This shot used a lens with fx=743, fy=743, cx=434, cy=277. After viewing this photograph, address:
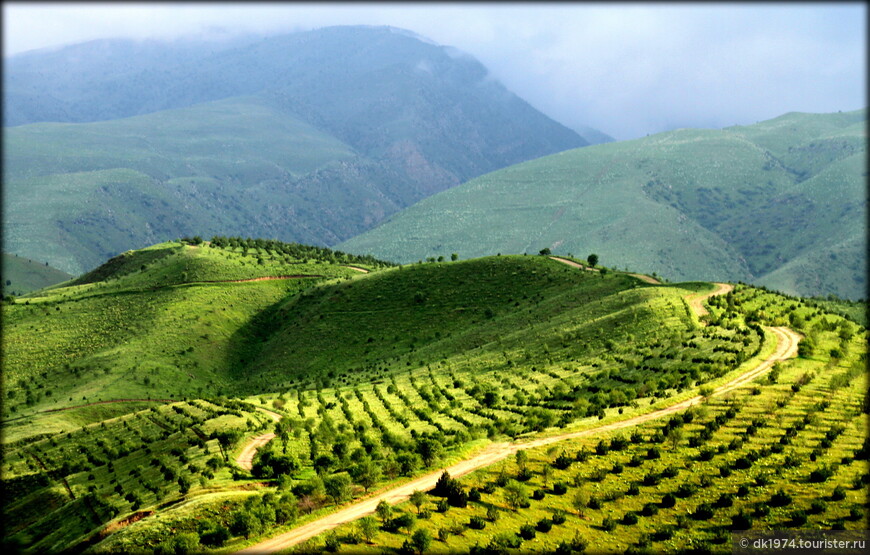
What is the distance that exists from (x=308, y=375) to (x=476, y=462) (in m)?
56.3

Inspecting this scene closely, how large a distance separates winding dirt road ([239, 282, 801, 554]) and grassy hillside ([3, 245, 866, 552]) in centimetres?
114

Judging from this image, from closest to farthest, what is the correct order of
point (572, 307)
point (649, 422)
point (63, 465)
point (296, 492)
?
point (296, 492), point (649, 422), point (63, 465), point (572, 307)

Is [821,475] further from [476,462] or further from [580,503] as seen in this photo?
[476,462]

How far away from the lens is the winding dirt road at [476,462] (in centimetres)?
3566

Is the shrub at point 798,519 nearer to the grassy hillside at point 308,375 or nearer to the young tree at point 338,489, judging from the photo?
the grassy hillside at point 308,375

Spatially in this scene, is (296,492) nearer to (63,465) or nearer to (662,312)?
(63,465)

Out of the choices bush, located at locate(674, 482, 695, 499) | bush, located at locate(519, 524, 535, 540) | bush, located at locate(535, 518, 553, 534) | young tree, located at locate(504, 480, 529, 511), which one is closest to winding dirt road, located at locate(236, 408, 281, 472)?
young tree, located at locate(504, 480, 529, 511)

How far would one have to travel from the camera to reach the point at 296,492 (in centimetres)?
4075

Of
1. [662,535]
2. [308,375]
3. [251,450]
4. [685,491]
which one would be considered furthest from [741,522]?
[308,375]

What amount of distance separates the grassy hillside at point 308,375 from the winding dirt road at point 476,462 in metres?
1.14

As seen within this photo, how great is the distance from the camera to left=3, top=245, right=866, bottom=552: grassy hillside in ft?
148

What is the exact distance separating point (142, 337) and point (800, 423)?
9129cm

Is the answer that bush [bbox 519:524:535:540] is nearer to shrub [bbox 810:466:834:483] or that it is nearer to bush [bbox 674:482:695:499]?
bush [bbox 674:482:695:499]

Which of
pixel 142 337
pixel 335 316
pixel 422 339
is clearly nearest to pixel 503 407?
pixel 422 339
